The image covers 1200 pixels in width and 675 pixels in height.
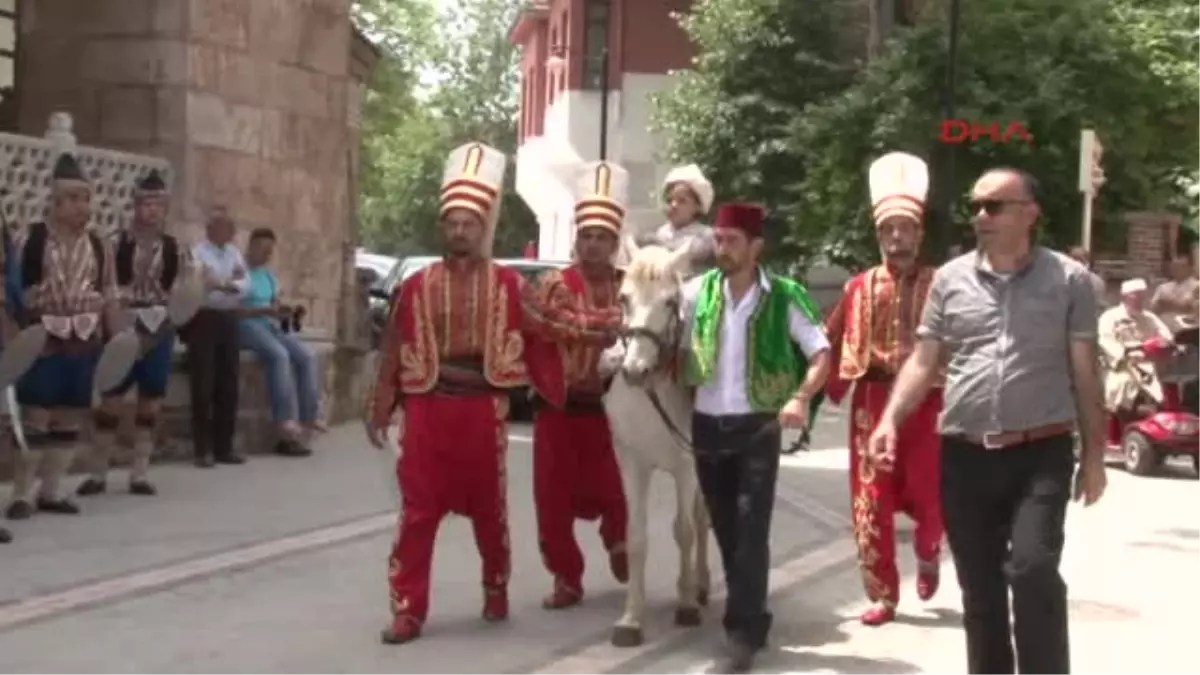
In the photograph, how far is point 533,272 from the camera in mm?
21906

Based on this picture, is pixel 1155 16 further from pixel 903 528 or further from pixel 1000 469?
pixel 1000 469

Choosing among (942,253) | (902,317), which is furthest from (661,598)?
(942,253)

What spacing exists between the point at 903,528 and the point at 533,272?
8.96m

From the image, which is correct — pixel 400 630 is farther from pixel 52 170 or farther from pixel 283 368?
pixel 283 368

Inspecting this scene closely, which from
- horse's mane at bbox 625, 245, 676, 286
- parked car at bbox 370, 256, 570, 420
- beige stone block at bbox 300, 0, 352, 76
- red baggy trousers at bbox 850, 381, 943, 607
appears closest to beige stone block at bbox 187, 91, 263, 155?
beige stone block at bbox 300, 0, 352, 76

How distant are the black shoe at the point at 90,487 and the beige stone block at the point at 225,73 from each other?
4.64 meters

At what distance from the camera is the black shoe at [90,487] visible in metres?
A: 13.2

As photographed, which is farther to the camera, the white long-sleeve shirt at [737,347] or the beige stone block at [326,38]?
the beige stone block at [326,38]

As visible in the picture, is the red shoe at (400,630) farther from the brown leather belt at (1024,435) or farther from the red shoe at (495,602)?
the brown leather belt at (1024,435)

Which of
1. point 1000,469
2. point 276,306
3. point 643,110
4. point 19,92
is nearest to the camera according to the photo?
point 1000,469

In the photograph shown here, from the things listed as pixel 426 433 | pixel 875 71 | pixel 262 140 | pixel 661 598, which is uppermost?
pixel 875 71

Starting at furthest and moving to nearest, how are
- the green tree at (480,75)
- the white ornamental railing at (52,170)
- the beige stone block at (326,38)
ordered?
the green tree at (480,75) → the beige stone block at (326,38) → the white ornamental railing at (52,170)

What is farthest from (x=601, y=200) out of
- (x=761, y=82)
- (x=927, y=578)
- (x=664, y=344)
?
(x=761, y=82)

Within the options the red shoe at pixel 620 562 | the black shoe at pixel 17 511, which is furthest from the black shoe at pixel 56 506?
the red shoe at pixel 620 562
